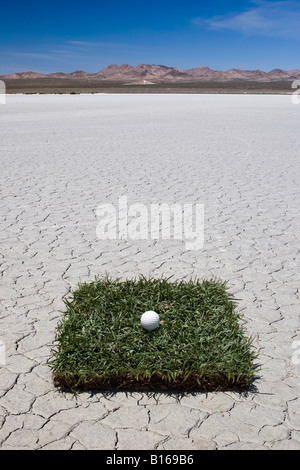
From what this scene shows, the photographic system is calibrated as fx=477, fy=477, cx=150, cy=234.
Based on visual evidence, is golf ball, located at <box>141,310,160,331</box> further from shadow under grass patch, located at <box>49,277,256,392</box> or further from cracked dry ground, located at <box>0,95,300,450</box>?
cracked dry ground, located at <box>0,95,300,450</box>

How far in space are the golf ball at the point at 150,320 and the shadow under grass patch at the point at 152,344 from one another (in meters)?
0.05

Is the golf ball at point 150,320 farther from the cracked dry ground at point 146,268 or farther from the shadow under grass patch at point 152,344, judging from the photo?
the cracked dry ground at point 146,268

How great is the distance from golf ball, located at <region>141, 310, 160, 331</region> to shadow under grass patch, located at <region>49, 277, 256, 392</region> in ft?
0.16

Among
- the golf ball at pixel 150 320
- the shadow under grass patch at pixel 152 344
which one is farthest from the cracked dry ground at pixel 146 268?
the golf ball at pixel 150 320

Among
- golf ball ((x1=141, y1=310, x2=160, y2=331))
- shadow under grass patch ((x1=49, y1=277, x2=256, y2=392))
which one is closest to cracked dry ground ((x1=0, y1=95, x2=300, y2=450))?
shadow under grass patch ((x1=49, y1=277, x2=256, y2=392))

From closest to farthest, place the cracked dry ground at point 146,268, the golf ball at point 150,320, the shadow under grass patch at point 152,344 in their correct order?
the cracked dry ground at point 146,268, the shadow under grass patch at point 152,344, the golf ball at point 150,320

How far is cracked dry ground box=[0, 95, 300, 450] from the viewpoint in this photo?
259 cm

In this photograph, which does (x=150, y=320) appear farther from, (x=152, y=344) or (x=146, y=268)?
(x=146, y=268)

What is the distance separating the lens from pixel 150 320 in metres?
3.18

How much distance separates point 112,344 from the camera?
307cm

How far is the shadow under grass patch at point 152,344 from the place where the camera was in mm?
2871

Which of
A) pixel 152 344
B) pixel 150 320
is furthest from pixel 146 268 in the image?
pixel 152 344

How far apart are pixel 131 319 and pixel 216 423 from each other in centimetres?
98
